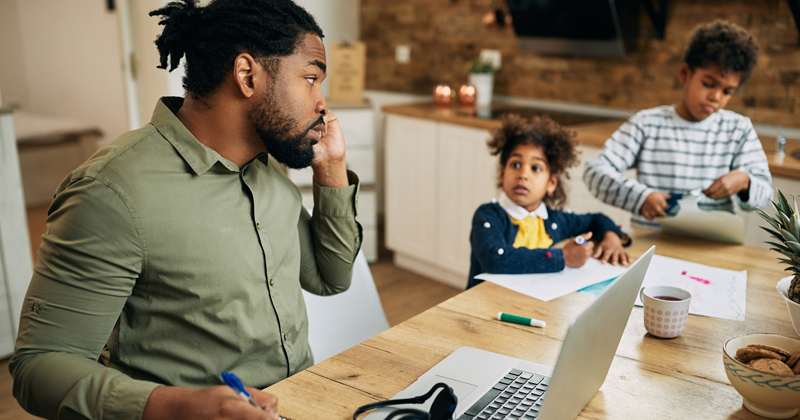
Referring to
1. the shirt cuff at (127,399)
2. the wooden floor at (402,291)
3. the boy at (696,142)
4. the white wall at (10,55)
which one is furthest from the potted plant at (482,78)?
the white wall at (10,55)

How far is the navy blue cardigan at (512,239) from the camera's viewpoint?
1449 millimetres

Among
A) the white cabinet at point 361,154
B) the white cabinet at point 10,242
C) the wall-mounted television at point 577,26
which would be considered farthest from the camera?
the white cabinet at point 361,154

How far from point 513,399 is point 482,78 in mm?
2914

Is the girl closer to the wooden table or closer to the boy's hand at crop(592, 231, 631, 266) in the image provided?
the boy's hand at crop(592, 231, 631, 266)

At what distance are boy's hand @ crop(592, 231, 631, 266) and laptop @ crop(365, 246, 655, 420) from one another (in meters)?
0.58

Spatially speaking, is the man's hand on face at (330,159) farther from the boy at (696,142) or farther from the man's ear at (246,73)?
the boy at (696,142)

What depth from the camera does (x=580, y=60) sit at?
3.41 metres

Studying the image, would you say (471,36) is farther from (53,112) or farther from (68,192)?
Answer: (53,112)

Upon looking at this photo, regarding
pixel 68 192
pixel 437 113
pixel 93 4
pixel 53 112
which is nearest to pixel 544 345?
pixel 68 192

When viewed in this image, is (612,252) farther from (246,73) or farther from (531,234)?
(246,73)

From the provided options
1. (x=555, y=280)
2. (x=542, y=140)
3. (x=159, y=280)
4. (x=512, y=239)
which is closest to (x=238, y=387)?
(x=159, y=280)

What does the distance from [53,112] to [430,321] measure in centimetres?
612

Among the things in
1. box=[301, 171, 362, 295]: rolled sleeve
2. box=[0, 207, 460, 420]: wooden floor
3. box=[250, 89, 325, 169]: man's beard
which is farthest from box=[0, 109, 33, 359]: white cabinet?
box=[250, 89, 325, 169]: man's beard

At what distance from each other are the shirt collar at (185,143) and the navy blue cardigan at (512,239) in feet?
2.16
